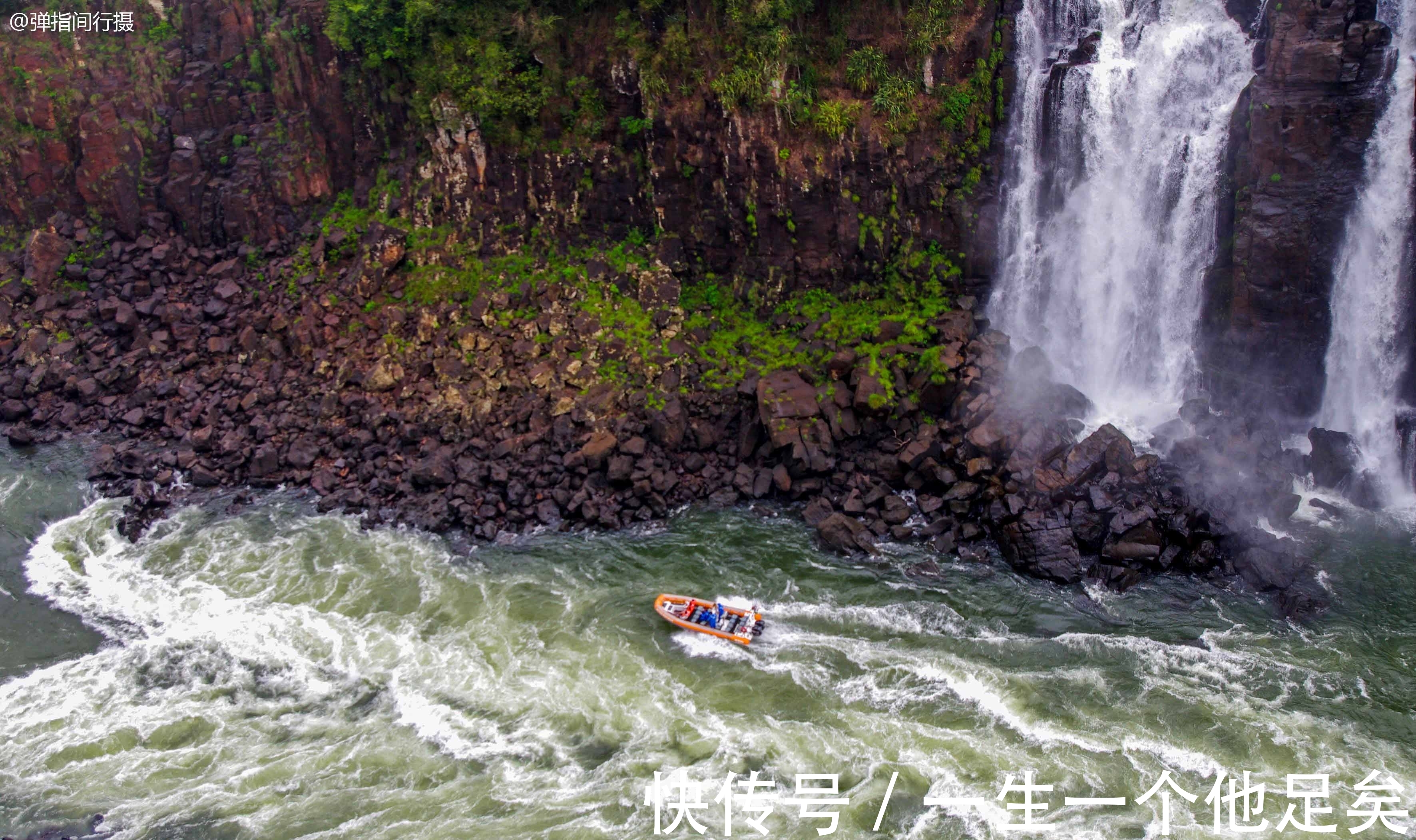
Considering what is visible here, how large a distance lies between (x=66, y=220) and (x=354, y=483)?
1930 centimetres

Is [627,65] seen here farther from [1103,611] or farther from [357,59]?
[1103,611]

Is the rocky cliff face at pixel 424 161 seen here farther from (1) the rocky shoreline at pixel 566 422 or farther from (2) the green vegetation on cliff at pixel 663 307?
(1) the rocky shoreline at pixel 566 422

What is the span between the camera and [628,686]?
23.3m

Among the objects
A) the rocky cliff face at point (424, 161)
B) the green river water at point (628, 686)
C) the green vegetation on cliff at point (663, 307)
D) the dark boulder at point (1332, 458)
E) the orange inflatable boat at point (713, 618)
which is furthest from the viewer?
the rocky cliff face at point (424, 161)

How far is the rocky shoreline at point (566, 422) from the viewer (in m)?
27.4

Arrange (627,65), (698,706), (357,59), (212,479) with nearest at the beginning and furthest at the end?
(698,706) → (212,479) → (627,65) → (357,59)

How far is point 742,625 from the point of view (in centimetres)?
2467

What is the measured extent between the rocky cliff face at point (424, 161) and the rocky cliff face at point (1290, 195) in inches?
300

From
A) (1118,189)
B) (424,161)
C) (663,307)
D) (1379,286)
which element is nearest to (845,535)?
(663,307)

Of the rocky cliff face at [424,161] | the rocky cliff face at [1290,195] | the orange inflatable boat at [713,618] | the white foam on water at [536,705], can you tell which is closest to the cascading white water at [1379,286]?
the rocky cliff face at [1290,195]

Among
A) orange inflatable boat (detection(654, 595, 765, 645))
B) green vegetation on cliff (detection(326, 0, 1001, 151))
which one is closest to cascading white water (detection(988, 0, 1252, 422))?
green vegetation on cliff (detection(326, 0, 1001, 151))

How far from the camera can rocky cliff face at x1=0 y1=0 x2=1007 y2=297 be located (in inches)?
1309

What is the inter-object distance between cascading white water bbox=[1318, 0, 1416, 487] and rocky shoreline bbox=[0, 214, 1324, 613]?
264cm

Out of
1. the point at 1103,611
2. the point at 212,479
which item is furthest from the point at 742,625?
the point at 212,479
